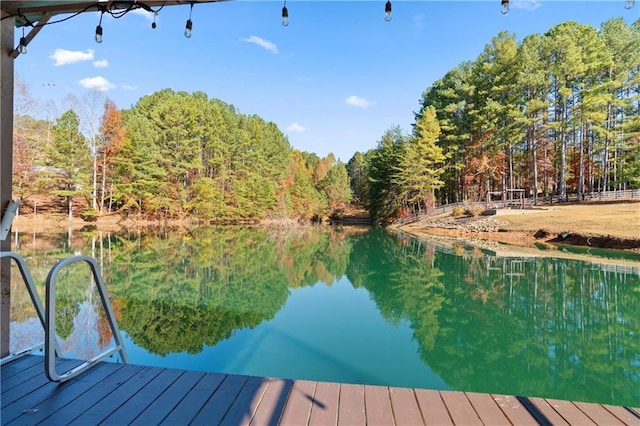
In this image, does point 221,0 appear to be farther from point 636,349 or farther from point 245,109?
point 245,109

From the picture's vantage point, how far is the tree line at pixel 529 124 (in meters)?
19.8

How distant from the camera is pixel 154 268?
10375mm

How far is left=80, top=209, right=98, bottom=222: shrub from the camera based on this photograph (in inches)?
858

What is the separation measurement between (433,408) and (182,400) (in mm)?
1294

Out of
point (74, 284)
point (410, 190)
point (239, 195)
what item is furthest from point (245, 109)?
point (74, 284)

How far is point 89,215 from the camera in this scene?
21.9 metres

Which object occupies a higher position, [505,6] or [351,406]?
[505,6]

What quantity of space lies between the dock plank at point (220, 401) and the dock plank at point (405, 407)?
84 centimetres

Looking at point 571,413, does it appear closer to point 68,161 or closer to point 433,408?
point 433,408

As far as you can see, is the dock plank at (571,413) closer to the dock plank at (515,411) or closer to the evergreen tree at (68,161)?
the dock plank at (515,411)

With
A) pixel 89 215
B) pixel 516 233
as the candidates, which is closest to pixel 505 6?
pixel 516 233

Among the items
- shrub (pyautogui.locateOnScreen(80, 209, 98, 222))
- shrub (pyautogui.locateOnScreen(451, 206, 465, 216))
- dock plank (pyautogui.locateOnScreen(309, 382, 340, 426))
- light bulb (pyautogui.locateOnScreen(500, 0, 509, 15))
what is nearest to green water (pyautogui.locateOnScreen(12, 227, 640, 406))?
dock plank (pyautogui.locateOnScreen(309, 382, 340, 426))

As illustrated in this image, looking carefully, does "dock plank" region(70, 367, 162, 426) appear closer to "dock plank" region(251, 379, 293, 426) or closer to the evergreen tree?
"dock plank" region(251, 379, 293, 426)

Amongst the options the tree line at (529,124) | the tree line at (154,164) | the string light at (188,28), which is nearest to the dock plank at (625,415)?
the string light at (188,28)
